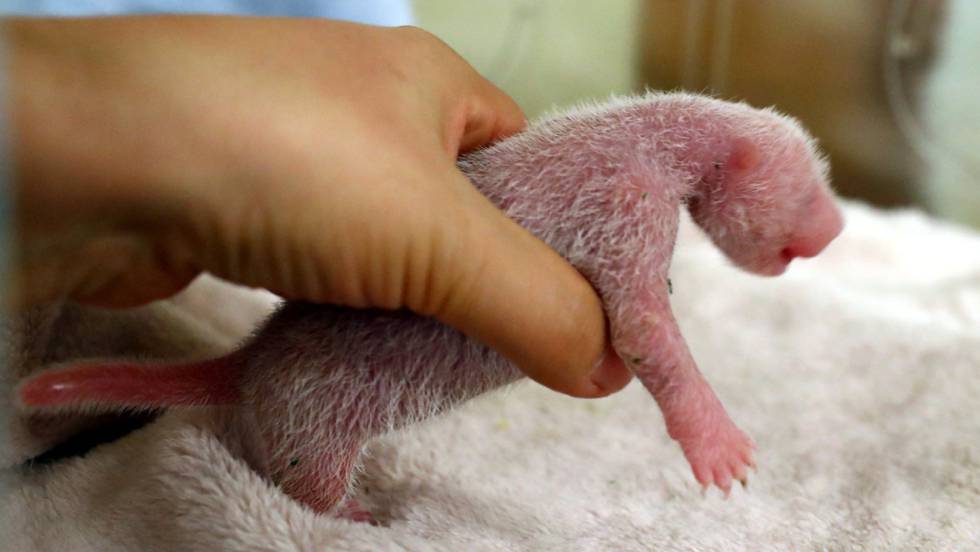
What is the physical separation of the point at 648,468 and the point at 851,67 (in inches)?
48.5

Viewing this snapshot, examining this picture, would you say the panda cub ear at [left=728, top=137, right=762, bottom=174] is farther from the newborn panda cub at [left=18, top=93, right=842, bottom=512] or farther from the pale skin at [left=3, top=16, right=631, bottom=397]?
the pale skin at [left=3, top=16, right=631, bottom=397]

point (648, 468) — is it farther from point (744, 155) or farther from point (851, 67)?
point (851, 67)

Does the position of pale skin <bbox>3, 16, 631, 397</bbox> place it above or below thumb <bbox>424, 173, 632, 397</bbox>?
above

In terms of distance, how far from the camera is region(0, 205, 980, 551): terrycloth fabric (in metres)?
0.72

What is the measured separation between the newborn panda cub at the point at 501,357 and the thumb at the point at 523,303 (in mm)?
31

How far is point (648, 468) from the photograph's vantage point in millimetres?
990

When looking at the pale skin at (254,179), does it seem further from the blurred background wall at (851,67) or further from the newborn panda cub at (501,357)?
the blurred background wall at (851,67)

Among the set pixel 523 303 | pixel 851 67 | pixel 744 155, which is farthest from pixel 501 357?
pixel 851 67

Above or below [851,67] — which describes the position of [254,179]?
above

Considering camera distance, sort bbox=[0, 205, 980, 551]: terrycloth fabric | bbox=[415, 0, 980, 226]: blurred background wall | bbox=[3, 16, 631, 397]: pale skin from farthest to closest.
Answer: bbox=[415, 0, 980, 226]: blurred background wall → bbox=[0, 205, 980, 551]: terrycloth fabric → bbox=[3, 16, 631, 397]: pale skin

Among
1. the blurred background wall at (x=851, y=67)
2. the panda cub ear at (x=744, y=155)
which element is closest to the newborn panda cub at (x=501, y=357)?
the panda cub ear at (x=744, y=155)

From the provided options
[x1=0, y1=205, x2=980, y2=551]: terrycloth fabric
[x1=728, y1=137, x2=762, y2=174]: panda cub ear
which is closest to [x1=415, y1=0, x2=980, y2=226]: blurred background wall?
[x1=0, y1=205, x2=980, y2=551]: terrycloth fabric

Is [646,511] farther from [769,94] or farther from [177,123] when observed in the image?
[769,94]

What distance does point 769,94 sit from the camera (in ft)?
5.94
